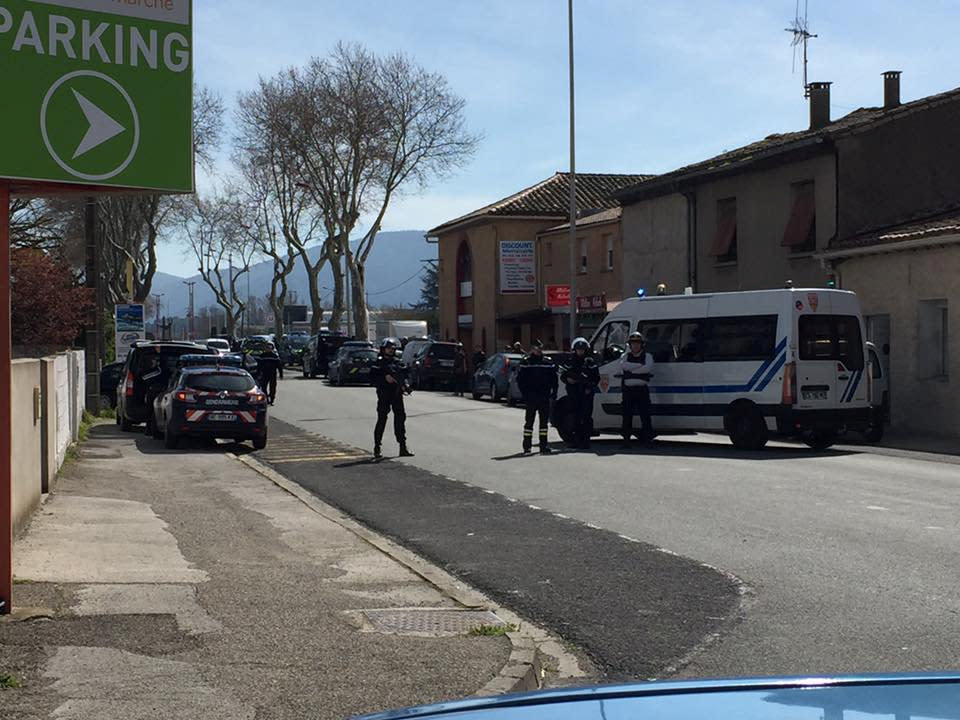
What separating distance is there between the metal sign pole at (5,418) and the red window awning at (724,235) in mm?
27285

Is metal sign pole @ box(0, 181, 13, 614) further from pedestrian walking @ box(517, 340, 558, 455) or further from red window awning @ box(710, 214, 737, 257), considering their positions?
red window awning @ box(710, 214, 737, 257)

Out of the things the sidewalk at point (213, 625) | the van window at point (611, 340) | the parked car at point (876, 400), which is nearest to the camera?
the sidewalk at point (213, 625)

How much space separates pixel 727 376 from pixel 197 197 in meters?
61.2

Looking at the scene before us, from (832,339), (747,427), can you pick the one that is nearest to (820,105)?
(832,339)

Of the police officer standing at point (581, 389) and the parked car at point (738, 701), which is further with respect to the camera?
the police officer standing at point (581, 389)

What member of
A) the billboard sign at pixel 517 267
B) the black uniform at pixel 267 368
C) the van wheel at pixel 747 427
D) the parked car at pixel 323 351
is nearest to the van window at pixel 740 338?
the van wheel at pixel 747 427

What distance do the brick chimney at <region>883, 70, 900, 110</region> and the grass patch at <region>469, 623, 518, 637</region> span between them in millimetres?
28352

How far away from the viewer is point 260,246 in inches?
3199

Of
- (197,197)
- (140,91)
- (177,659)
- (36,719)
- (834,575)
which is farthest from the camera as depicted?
(197,197)

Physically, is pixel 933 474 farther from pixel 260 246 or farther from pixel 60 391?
pixel 260 246

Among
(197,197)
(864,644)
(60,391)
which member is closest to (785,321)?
(60,391)

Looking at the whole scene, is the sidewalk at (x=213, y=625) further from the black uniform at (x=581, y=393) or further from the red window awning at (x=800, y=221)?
the red window awning at (x=800, y=221)

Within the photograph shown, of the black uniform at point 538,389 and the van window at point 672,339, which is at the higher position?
the van window at point 672,339

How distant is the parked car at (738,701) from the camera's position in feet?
8.96
